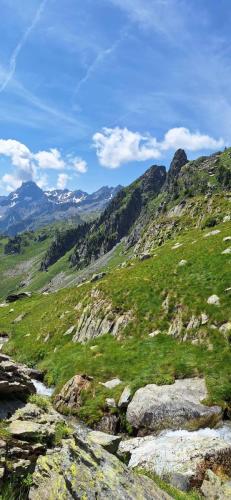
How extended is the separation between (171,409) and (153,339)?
10519 mm

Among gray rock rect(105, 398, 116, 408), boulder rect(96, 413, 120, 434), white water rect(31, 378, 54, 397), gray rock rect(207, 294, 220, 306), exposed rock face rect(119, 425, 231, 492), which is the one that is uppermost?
gray rock rect(207, 294, 220, 306)

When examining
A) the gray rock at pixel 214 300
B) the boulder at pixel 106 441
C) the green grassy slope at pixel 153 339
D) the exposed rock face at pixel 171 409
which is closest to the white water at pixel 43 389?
the green grassy slope at pixel 153 339

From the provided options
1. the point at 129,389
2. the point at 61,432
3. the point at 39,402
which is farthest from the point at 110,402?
the point at 61,432

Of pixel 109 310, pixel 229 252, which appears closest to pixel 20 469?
pixel 109 310

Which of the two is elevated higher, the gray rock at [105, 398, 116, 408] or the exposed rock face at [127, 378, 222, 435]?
the gray rock at [105, 398, 116, 408]

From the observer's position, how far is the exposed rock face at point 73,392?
103ft

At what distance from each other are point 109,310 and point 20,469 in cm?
3226

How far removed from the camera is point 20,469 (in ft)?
40.3

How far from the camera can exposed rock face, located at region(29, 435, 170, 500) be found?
40.6ft

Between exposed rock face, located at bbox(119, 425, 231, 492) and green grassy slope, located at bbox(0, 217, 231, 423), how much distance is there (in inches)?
167

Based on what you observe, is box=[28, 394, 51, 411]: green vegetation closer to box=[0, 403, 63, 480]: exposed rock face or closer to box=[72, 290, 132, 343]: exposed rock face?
box=[0, 403, 63, 480]: exposed rock face

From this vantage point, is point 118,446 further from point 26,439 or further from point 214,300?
point 214,300

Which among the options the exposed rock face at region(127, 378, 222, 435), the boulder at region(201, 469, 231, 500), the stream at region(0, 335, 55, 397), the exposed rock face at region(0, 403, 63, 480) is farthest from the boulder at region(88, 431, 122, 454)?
the stream at region(0, 335, 55, 397)

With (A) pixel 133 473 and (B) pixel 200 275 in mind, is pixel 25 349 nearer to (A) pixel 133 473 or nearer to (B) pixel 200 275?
(B) pixel 200 275
